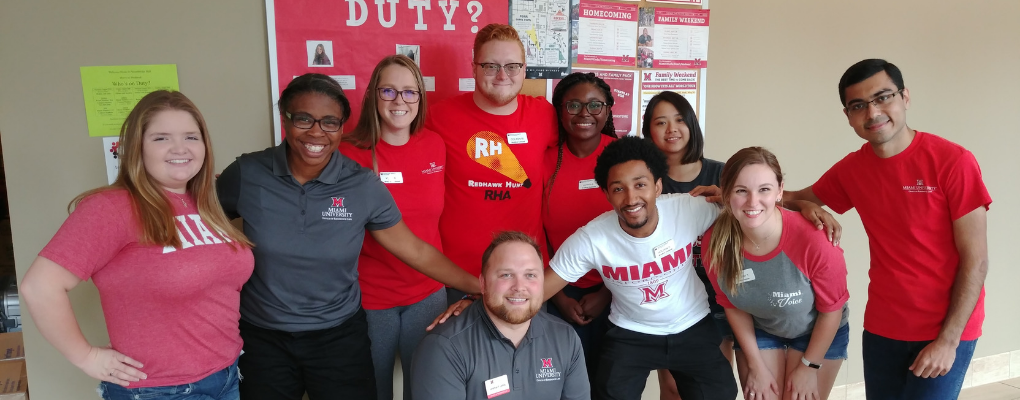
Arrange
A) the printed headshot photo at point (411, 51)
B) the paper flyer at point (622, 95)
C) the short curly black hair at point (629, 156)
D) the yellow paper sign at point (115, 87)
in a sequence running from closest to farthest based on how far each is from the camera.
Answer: the short curly black hair at point (629, 156), the yellow paper sign at point (115, 87), the printed headshot photo at point (411, 51), the paper flyer at point (622, 95)

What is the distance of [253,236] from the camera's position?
5.79 feet

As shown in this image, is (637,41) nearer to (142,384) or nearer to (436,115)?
(436,115)

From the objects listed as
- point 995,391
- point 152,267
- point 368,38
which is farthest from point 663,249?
point 995,391

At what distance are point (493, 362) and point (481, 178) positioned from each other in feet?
2.57

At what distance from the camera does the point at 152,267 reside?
1490 millimetres

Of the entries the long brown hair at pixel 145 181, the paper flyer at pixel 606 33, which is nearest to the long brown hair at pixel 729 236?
the paper flyer at pixel 606 33

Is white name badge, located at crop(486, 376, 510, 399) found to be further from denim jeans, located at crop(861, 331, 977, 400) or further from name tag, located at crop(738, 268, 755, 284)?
denim jeans, located at crop(861, 331, 977, 400)

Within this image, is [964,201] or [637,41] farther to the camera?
[637,41]

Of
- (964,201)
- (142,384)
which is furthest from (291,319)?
(964,201)

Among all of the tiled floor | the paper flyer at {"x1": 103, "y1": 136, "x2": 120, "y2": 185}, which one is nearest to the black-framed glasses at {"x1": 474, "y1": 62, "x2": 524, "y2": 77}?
the paper flyer at {"x1": 103, "y1": 136, "x2": 120, "y2": 185}

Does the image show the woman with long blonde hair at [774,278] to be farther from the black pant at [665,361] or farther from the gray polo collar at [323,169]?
the gray polo collar at [323,169]

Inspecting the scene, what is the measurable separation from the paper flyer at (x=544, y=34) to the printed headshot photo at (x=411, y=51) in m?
0.45

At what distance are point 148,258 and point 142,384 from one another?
0.34 metres

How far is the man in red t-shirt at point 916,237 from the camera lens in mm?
1936
